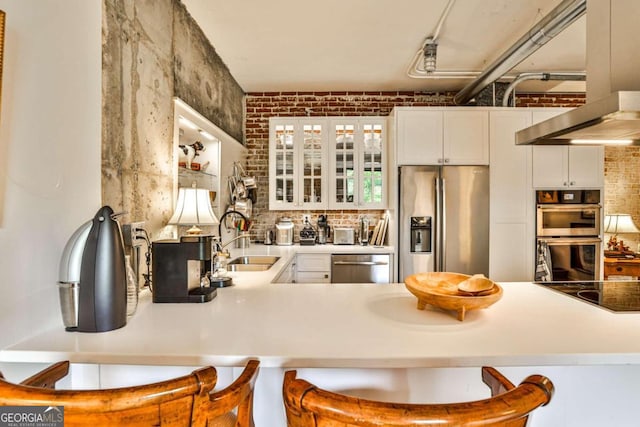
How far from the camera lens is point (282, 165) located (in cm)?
386

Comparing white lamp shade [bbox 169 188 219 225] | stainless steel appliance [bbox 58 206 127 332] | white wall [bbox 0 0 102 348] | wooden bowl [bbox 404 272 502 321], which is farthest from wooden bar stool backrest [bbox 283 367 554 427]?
white lamp shade [bbox 169 188 219 225]

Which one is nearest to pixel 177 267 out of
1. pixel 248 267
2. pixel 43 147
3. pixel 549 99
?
pixel 43 147

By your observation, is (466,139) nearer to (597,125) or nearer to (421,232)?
(421,232)

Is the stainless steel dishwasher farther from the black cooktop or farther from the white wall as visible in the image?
the white wall

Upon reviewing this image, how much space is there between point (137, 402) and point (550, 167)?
3.95m

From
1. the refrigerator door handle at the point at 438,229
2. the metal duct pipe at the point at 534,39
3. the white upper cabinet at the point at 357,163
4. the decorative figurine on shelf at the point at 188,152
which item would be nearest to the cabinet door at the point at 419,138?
the refrigerator door handle at the point at 438,229

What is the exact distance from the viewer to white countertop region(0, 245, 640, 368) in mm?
919

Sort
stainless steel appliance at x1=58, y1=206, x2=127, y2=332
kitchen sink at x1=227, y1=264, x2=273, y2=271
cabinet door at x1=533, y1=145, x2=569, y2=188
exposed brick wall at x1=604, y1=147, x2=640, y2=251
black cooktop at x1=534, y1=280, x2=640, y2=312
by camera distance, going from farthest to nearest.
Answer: exposed brick wall at x1=604, y1=147, x2=640, y2=251
cabinet door at x1=533, y1=145, x2=569, y2=188
kitchen sink at x1=227, y1=264, x2=273, y2=271
black cooktop at x1=534, y1=280, x2=640, y2=312
stainless steel appliance at x1=58, y1=206, x2=127, y2=332

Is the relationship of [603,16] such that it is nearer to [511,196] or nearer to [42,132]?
[511,196]

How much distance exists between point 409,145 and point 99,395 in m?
3.27

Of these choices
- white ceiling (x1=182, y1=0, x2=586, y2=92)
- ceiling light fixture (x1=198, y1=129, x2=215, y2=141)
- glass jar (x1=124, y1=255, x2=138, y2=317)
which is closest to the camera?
glass jar (x1=124, y1=255, x2=138, y2=317)

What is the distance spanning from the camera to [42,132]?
1088 mm

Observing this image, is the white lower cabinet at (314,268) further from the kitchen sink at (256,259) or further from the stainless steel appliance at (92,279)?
the stainless steel appliance at (92,279)

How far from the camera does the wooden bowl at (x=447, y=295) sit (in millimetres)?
1179
